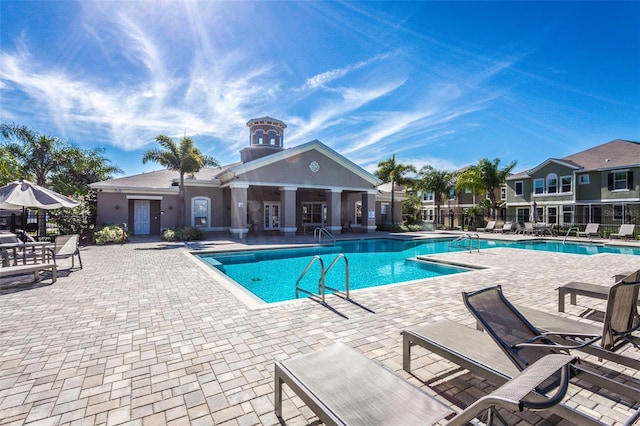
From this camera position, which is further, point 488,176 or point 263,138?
point 488,176

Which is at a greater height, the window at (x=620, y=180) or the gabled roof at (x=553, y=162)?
the gabled roof at (x=553, y=162)

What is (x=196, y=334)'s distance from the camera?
4.36 meters

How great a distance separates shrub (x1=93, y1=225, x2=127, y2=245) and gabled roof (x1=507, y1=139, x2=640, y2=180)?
3366 cm

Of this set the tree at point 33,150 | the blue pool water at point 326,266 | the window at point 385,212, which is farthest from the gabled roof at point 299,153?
the tree at point 33,150

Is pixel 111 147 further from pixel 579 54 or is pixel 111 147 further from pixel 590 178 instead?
pixel 590 178

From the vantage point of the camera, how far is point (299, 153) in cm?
2111

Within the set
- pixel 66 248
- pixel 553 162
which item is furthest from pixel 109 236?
pixel 553 162

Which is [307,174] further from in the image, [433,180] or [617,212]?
[617,212]

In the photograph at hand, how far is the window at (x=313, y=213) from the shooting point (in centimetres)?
2528

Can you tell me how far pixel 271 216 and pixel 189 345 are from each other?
2048 centimetres

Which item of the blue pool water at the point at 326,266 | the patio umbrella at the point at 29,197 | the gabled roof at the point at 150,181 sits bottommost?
the blue pool water at the point at 326,266

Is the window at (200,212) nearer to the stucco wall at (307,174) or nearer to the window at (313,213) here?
the stucco wall at (307,174)

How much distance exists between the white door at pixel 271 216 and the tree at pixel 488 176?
64.6 ft

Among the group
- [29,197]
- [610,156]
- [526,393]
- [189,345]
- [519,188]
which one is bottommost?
[189,345]
